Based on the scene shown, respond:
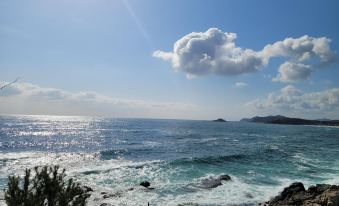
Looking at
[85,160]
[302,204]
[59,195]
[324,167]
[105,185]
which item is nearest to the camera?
[59,195]

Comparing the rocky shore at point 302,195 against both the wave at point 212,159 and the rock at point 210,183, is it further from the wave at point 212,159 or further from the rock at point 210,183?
the wave at point 212,159

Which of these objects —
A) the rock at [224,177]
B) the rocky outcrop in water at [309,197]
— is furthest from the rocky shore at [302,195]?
the rock at [224,177]

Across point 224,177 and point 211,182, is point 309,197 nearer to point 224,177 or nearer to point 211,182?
point 211,182

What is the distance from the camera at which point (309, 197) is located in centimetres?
2725

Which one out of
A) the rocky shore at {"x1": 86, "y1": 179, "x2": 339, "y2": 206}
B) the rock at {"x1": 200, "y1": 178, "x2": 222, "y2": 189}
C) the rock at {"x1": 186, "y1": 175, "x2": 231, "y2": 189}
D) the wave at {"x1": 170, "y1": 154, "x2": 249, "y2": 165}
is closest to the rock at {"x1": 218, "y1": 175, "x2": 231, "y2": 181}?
the rock at {"x1": 186, "y1": 175, "x2": 231, "y2": 189}

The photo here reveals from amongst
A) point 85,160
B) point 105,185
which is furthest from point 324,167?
point 85,160

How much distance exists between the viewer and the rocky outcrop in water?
23163 mm

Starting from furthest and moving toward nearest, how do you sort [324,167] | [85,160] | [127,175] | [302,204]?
[85,160] < [324,167] < [127,175] < [302,204]

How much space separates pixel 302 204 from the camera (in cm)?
2594

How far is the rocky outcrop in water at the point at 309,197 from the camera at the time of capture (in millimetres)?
23163

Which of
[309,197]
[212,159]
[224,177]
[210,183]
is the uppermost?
[309,197]

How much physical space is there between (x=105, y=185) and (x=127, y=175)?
5.88 m

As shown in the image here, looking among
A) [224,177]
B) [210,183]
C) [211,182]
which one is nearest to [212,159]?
[224,177]

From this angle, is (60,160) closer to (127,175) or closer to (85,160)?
(85,160)
